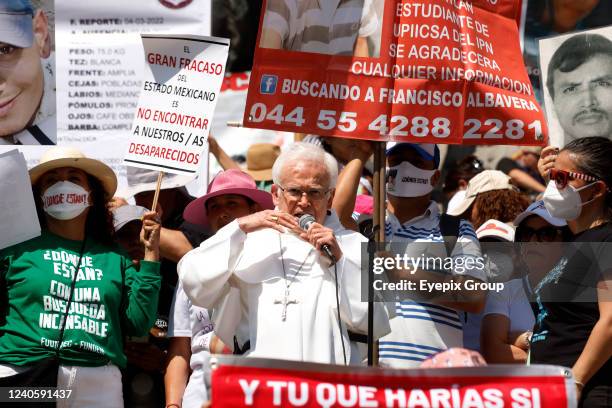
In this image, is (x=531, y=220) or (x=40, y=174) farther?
(x=531, y=220)

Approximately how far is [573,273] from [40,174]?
8.34 feet

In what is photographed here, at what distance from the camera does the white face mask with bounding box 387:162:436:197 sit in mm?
6039

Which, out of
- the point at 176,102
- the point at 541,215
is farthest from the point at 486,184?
the point at 176,102

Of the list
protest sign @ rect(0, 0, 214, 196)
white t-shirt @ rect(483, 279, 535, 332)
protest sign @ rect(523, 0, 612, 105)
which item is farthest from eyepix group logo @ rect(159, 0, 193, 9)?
white t-shirt @ rect(483, 279, 535, 332)

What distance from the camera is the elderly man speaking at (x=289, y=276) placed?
4.88 m

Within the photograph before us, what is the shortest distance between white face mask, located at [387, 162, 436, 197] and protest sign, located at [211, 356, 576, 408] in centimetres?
200

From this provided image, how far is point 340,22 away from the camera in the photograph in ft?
19.1

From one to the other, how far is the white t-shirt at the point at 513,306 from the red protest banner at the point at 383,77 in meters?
0.78

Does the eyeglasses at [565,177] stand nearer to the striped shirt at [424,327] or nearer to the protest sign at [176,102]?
the striped shirt at [424,327]

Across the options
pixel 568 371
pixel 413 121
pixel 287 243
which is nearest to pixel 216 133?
pixel 413 121

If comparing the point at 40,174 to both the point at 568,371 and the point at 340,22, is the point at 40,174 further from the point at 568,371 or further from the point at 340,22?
the point at 568,371

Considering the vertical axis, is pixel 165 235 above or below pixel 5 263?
above

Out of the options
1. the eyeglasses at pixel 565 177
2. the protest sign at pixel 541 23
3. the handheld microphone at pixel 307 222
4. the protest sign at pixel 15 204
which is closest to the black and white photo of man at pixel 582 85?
the eyeglasses at pixel 565 177

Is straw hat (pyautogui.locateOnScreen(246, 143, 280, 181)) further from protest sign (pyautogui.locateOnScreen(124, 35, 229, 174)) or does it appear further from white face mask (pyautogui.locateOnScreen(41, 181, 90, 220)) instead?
white face mask (pyautogui.locateOnScreen(41, 181, 90, 220))
